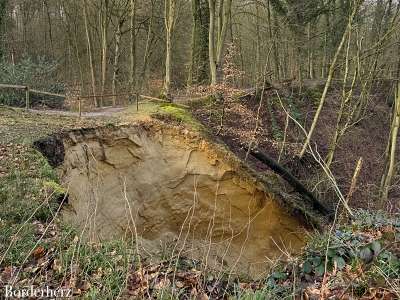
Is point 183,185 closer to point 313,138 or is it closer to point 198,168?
point 198,168

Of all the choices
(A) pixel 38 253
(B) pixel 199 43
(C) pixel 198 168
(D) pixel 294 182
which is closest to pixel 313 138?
(D) pixel 294 182

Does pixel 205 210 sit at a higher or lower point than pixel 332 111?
lower

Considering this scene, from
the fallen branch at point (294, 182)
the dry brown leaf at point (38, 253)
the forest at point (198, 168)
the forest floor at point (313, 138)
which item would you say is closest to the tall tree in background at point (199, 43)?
the forest at point (198, 168)

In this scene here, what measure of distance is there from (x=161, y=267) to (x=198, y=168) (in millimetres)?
7614

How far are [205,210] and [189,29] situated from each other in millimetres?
16360

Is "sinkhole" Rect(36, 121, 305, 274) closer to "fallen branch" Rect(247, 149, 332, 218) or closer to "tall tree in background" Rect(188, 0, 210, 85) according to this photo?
"fallen branch" Rect(247, 149, 332, 218)

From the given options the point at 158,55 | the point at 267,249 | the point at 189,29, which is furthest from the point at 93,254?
the point at 158,55

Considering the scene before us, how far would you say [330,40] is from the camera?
19750 millimetres

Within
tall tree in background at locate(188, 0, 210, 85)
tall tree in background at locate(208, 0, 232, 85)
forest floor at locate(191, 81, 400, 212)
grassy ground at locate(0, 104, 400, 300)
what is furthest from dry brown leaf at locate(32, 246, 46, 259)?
tall tree in background at locate(188, 0, 210, 85)

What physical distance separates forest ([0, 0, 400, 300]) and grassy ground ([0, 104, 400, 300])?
0.9 inches

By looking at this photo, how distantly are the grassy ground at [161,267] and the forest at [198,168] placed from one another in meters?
0.02

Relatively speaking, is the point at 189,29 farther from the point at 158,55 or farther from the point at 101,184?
the point at 101,184

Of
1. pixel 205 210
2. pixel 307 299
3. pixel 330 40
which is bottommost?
pixel 205 210

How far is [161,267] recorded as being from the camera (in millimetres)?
4543
